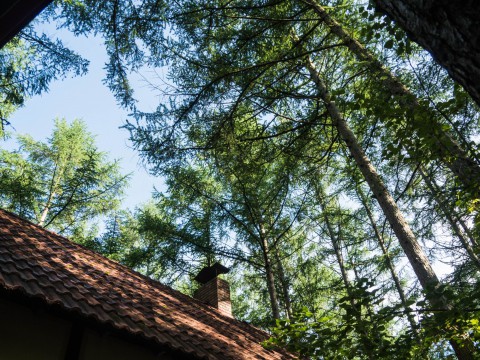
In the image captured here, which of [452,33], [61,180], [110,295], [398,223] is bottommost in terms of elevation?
[452,33]

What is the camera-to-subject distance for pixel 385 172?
33.9 ft

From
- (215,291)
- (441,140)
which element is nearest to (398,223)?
(441,140)

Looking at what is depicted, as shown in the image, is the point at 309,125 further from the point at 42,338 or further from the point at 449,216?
the point at 42,338

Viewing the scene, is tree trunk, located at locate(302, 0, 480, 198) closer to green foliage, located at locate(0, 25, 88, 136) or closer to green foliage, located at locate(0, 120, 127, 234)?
green foliage, located at locate(0, 25, 88, 136)

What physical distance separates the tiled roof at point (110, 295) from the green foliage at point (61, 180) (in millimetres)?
6861

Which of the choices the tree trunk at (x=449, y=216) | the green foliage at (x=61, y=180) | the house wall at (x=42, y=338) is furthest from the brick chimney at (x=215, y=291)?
the green foliage at (x=61, y=180)

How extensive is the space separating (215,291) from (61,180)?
391 inches

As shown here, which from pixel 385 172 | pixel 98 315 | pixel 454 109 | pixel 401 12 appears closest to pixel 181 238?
pixel 385 172

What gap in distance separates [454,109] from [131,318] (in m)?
4.49

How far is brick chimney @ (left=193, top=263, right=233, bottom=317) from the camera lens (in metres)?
9.20

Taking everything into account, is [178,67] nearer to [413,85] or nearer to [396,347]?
[413,85]

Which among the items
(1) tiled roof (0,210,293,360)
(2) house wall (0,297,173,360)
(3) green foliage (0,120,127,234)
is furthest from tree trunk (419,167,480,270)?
(3) green foliage (0,120,127,234)

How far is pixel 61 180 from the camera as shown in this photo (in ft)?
51.0

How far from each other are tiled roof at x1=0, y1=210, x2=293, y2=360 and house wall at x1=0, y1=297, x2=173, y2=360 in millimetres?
308
